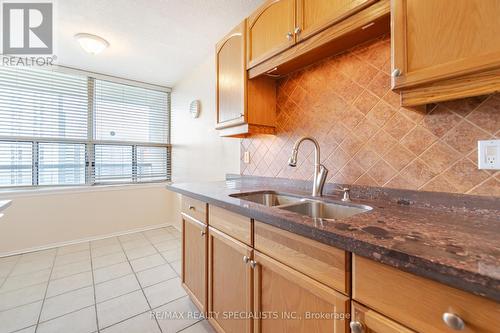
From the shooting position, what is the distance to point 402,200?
1.08m

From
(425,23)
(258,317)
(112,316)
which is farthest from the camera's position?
(112,316)

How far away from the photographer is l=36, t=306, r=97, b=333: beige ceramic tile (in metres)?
1.43

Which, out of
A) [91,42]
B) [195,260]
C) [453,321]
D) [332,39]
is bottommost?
[195,260]

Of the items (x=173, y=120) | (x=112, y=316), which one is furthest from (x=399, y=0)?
(x=173, y=120)

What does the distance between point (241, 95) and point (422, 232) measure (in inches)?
54.0

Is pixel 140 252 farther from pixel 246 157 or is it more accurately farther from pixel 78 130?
pixel 78 130

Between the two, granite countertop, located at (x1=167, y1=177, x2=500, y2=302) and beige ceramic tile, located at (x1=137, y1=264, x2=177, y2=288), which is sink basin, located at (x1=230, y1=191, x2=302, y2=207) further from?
beige ceramic tile, located at (x1=137, y1=264, x2=177, y2=288)

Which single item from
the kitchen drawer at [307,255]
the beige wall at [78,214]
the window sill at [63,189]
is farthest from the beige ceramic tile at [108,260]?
the kitchen drawer at [307,255]

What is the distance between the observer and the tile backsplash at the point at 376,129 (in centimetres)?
91

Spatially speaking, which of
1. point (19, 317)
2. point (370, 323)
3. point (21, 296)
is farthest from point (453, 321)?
point (21, 296)

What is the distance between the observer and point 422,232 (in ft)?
2.17

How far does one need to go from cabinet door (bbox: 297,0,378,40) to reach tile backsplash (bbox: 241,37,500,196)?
10.9 inches

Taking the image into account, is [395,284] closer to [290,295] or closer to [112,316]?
[290,295]

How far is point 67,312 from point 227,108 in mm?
1898
